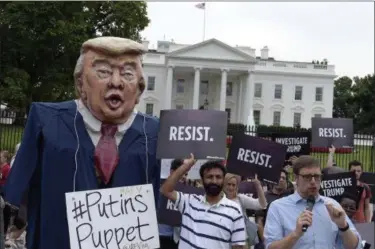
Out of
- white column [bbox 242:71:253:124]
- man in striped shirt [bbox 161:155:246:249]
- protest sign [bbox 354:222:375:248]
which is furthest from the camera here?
white column [bbox 242:71:253:124]

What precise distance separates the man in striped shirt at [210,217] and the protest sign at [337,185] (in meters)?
2.07

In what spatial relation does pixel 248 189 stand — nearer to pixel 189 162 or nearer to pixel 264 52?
pixel 189 162

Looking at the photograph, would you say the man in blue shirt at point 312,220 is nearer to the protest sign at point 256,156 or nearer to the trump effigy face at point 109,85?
the trump effigy face at point 109,85

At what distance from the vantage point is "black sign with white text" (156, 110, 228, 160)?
3973 mm

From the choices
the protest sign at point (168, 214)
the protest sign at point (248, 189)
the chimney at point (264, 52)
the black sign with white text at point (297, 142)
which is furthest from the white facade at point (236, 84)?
the protest sign at point (168, 214)

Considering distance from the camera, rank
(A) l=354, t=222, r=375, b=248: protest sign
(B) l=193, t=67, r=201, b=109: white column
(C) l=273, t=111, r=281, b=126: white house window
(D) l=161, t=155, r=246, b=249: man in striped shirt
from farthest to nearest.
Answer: (C) l=273, t=111, r=281, b=126: white house window, (B) l=193, t=67, r=201, b=109: white column, (A) l=354, t=222, r=375, b=248: protest sign, (D) l=161, t=155, r=246, b=249: man in striped shirt

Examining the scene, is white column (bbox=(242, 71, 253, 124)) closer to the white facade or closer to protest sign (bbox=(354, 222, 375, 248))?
the white facade

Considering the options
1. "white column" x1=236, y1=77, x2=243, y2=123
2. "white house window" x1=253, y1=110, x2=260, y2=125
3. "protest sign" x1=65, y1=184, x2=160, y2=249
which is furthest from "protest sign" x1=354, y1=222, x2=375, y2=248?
"white house window" x1=253, y1=110, x2=260, y2=125

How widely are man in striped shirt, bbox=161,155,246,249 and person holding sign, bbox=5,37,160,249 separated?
69cm

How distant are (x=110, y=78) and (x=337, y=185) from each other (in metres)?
3.59

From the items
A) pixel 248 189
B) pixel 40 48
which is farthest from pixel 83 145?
pixel 40 48

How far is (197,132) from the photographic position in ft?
13.4

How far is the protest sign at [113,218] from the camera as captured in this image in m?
3.27

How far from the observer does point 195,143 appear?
411cm
